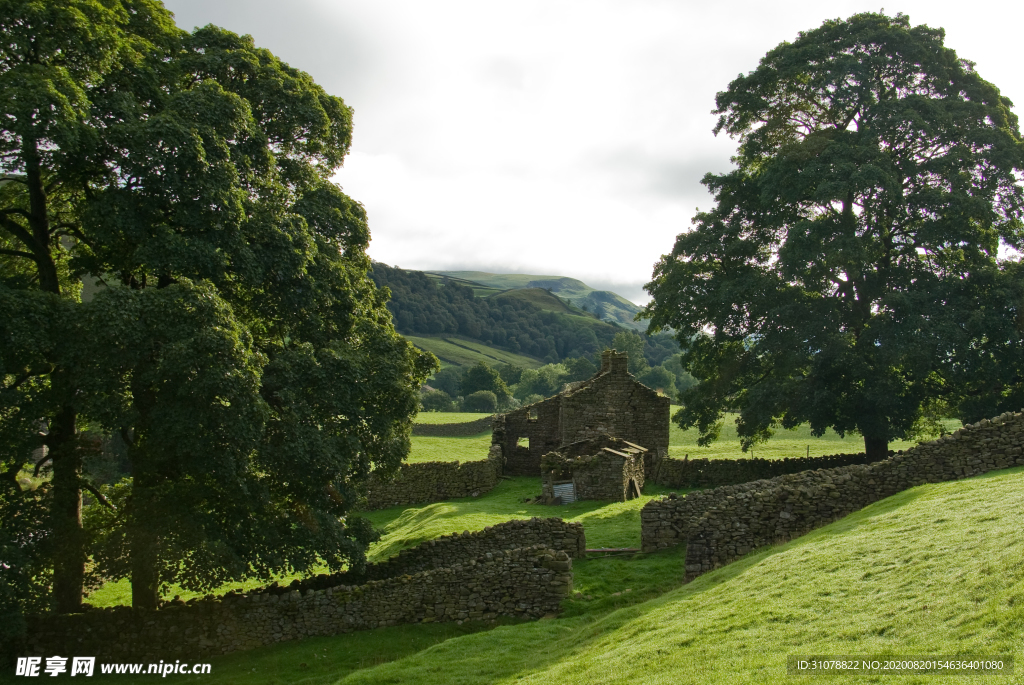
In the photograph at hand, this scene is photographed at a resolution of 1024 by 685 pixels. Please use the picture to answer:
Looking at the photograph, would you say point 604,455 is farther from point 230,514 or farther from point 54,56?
point 54,56

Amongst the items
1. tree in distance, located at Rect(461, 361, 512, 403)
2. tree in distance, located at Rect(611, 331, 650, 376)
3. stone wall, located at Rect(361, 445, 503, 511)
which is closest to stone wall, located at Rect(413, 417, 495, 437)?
stone wall, located at Rect(361, 445, 503, 511)

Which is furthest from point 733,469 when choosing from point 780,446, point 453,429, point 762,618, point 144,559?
point 453,429

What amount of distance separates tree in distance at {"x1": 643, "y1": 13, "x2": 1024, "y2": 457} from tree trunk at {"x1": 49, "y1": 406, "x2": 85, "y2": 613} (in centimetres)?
2352

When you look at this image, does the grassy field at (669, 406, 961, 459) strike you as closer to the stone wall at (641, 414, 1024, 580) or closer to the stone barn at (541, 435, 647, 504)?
the stone barn at (541, 435, 647, 504)

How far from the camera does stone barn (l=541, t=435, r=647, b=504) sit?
94.9ft

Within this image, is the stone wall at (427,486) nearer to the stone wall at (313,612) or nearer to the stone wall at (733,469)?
the stone wall at (733,469)

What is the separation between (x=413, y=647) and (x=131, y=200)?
39.5 feet

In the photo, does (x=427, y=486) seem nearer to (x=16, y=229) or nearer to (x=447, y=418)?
(x=16, y=229)

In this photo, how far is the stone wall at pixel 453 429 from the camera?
63.2 m

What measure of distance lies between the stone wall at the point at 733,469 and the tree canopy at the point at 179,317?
16373 millimetres

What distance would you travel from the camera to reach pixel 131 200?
1656cm

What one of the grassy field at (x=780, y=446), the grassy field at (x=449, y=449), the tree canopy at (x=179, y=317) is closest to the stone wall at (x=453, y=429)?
the grassy field at (x=449, y=449)

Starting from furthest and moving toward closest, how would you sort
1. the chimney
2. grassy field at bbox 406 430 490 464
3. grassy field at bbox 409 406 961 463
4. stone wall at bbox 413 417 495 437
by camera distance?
stone wall at bbox 413 417 495 437
grassy field at bbox 406 430 490 464
grassy field at bbox 409 406 961 463
the chimney

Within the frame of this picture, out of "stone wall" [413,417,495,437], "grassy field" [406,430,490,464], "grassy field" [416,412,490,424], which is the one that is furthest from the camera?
"grassy field" [416,412,490,424]
